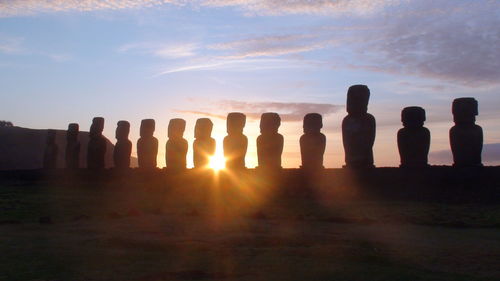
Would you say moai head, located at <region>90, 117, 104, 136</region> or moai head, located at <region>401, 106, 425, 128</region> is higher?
moai head, located at <region>90, 117, 104, 136</region>

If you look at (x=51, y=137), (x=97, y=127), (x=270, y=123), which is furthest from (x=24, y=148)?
(x=270, y=123)

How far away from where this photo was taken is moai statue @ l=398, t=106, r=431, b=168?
16703mm

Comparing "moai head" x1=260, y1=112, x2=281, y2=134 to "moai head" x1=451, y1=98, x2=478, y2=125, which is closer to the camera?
"moai head" x1=451, y1=98, x2=478, y2=125

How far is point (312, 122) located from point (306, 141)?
62cm

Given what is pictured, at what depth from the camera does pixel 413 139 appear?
1672 centimetres

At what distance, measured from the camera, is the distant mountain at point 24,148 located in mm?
42688

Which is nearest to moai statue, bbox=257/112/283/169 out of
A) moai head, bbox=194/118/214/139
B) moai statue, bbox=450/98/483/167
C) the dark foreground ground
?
the dark foreground ground

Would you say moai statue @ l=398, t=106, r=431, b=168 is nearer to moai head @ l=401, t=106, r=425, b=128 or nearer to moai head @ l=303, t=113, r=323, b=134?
moai head @ l=401, t=106, r=425, b=128

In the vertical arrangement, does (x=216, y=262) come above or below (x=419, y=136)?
below

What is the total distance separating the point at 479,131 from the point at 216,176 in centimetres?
730

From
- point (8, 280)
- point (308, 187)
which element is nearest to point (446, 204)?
point (308, 187)

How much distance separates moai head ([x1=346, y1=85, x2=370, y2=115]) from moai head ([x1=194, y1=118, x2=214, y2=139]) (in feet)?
21.2

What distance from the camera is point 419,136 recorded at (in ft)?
54.8

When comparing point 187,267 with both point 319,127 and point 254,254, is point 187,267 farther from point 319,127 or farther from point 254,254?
point 319,127
